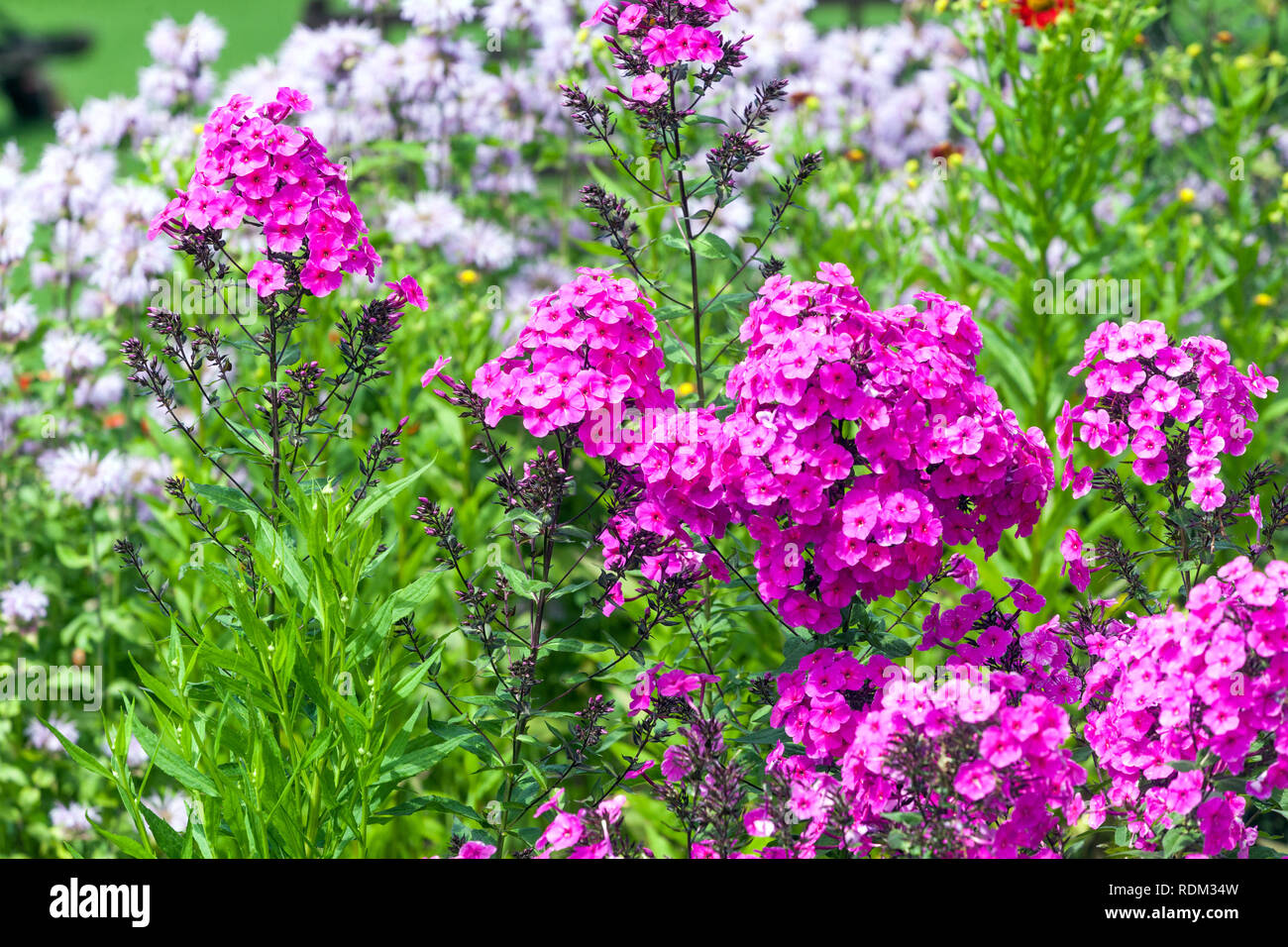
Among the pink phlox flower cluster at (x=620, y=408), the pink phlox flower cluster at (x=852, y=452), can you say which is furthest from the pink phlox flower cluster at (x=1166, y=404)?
the pink phlox flower cluster at (x=620, y=408)

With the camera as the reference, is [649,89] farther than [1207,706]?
Yes

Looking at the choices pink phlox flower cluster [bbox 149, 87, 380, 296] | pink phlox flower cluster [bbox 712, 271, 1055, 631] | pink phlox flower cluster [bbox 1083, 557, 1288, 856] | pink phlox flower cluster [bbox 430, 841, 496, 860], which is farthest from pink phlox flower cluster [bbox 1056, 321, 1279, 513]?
pink phlox flower cluster [bbox 149, 87, 380, 296]

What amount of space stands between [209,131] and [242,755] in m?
1.19

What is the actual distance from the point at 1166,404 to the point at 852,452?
0.58 meters

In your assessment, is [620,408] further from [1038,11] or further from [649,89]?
[1038,11]

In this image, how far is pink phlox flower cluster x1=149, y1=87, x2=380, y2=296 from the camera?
239 cm

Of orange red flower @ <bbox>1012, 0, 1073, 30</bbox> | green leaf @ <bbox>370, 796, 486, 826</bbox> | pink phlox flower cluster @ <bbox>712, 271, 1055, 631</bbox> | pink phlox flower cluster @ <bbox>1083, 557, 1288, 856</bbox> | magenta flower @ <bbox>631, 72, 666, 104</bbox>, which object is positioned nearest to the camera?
pink phlox flower cluster @ <bbox>1083, 557, 1288, 856</bbox>

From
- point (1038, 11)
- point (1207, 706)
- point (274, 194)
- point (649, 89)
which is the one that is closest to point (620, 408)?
point (649, 89)

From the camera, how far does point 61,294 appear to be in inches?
176

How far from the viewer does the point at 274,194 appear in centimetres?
241

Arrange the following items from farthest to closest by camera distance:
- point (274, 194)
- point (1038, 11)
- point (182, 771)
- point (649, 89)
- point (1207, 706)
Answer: point (1038, 11)
point (649, 89)
point (274, 194)
point (182, 771)
point (1207, 706)

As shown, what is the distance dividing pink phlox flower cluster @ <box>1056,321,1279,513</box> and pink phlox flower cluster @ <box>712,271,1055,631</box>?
0.20m

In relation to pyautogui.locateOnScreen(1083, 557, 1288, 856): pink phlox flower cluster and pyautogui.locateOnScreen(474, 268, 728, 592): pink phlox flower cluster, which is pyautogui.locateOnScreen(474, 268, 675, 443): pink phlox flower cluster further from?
pyautogui.locateOnScreen(1083, 557, 1288, 856): pink phlox flower cluster
